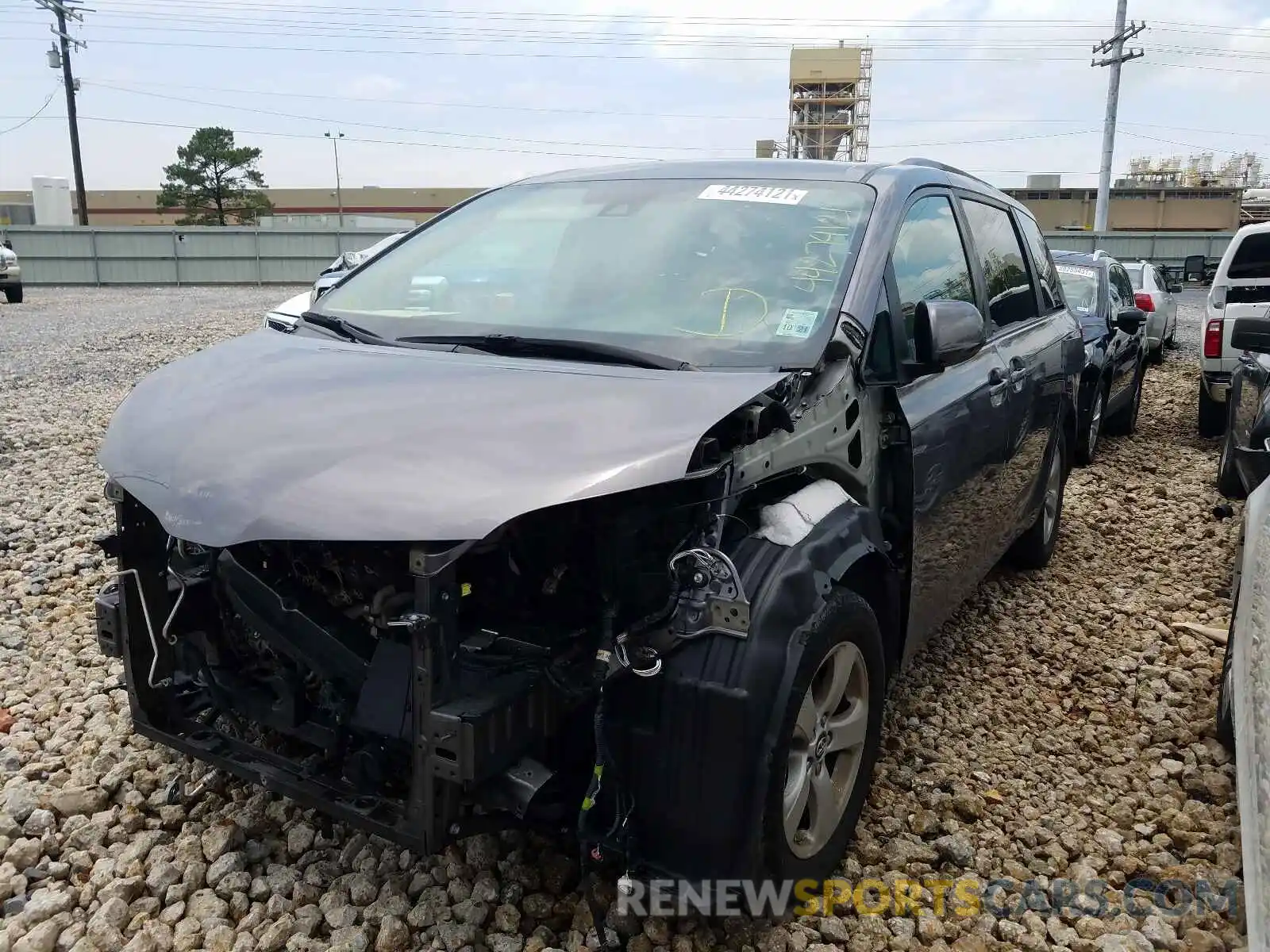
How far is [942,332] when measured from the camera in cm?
273

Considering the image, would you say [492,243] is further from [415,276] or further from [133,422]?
[133,422]

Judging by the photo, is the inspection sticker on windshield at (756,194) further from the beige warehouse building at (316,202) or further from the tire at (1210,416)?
the beige warehouse building at (316,202)

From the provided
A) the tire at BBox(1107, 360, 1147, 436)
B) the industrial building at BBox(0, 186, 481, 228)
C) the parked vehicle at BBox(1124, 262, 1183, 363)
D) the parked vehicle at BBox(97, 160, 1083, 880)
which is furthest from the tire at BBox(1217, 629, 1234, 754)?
the industrial building at BBox(0, 186, 481, 228)

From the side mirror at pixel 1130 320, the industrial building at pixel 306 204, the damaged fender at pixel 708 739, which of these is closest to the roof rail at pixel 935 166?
the damaged fender at pixel 708 739

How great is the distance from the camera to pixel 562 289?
302 centimetres

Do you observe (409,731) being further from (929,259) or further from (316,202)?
(316,202)

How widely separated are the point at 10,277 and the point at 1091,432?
A: 71.5 ft

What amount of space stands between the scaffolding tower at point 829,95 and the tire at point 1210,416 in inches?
2140

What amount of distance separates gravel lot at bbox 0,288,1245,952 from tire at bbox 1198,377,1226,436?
405 centimetres

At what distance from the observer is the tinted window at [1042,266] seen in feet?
15.5

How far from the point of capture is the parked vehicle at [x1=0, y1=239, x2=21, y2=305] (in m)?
20.9

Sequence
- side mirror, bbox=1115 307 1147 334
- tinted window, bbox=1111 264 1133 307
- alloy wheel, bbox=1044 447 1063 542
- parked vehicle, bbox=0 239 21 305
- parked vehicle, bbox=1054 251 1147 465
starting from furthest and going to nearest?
parked vehicle, bbox=0 239 21 305 → tinted window, bbox=1111 264 1133 307 → side mirror, bbox=1115 307 1147 334 → parked vehicle, bbox=1054 251 1147 465 → alloy wheel, bbox=1044 447 1063 542

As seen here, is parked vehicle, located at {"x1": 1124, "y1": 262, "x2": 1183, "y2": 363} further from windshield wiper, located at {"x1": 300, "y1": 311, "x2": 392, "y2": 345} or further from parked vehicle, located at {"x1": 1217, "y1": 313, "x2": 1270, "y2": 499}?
windshield wiper, located at {"x1": 300, "y1": 311, "x2": 392, "y2": 345}

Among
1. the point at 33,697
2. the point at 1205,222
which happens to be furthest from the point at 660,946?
the point at 1205,222
